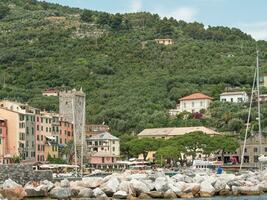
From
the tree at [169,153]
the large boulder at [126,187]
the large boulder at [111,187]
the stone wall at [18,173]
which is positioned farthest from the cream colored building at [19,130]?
the large boulder at [126,187]

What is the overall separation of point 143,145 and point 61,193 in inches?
1881

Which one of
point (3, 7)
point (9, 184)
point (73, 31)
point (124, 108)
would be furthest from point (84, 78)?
point (9, 184)

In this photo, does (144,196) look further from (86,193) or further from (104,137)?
(104,137)

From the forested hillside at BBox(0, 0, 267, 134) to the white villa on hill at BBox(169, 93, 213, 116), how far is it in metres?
1.40

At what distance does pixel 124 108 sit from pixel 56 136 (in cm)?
2228

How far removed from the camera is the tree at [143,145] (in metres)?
85.8

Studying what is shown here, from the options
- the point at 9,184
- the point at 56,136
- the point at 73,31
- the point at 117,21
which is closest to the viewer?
the point at 9,184

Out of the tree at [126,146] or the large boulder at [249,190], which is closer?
the large boulder at [249,190]

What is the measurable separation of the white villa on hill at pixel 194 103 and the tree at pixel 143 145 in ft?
92.2

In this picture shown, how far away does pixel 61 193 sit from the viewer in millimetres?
38000

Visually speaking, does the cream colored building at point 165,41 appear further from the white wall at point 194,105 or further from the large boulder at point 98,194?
the large boulder at point 98,194

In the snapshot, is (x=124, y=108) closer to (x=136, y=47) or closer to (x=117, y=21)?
(x=136, y=47)

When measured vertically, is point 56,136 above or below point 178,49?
below

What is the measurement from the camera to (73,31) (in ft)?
555
